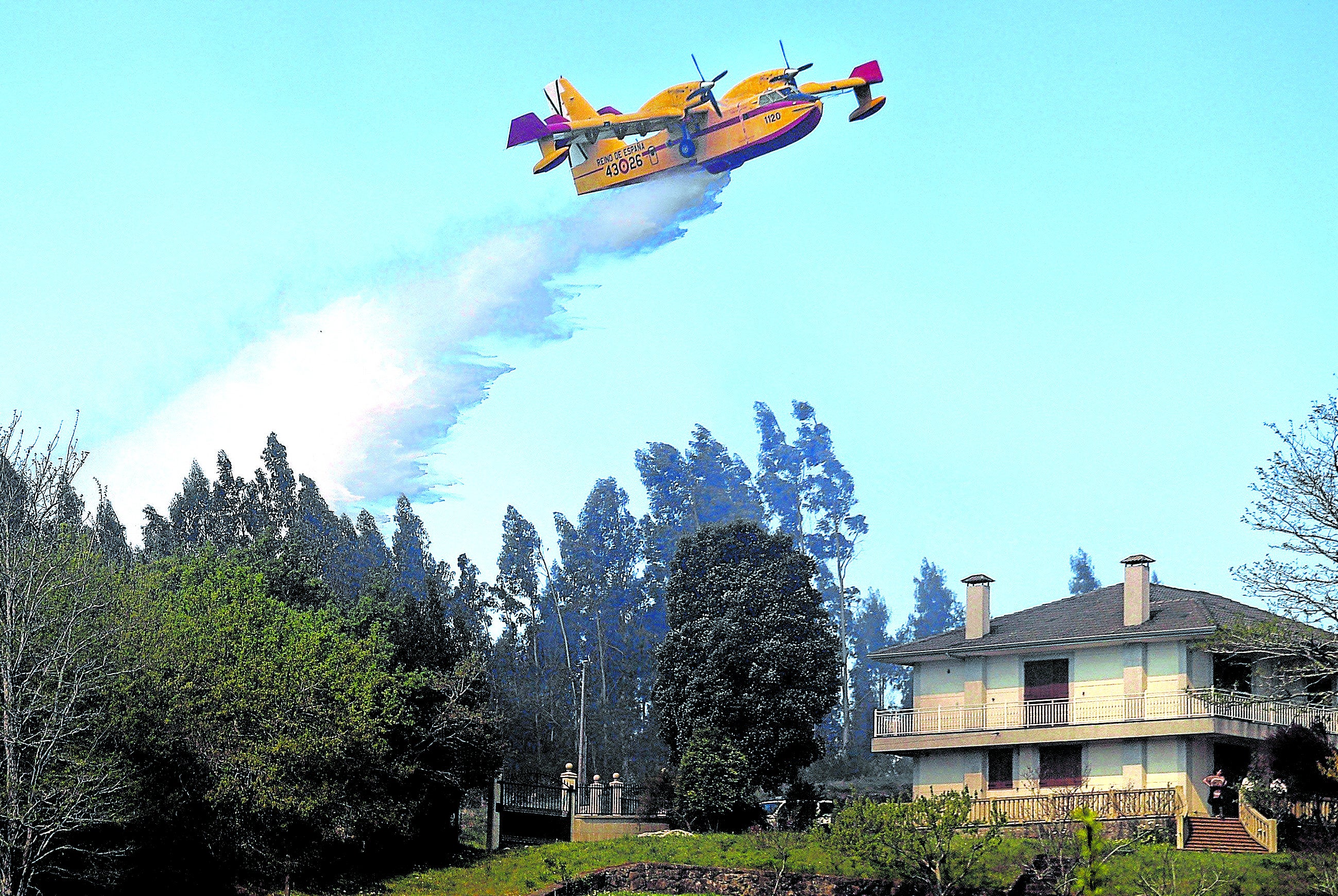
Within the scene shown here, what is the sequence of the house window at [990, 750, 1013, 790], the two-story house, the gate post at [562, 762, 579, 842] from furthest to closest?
the gate post at [562, 762, 579, 842] < the house window at [990, 750, 1013, 790] < the two-story house

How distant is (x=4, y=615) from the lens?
32.1m

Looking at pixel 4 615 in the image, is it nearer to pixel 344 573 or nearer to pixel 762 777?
pixel 762 777

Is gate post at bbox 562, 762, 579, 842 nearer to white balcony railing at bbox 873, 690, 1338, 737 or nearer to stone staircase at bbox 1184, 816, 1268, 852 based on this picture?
white balcony railing at bbox 873, 690, 1338, 737

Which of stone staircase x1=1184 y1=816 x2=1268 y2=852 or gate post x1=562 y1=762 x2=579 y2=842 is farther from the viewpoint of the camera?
gate post x1=562 y1=762 x2=579 y2=842

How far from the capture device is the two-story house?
46.3 m

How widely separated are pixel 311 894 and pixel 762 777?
16447 millimetres

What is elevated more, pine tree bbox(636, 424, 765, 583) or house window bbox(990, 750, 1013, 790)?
pine tree bbox(636, 424, 765, 583)

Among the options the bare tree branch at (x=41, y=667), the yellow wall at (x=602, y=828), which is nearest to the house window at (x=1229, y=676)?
the yellow wall at (x=602, y=828)

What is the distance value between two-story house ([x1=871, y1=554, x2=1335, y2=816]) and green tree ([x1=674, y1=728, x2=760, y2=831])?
15.9 ft

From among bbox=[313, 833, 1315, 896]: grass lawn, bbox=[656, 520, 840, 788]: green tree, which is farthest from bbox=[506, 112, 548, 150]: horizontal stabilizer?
bbox=[313, 833, 1315, 896]: grass lawn

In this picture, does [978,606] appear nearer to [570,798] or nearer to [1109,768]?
[1109,768]

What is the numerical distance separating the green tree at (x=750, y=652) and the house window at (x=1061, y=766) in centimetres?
871

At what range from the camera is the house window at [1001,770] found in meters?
50.0

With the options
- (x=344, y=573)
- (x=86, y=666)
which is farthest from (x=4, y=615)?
(x=344, y=573)
